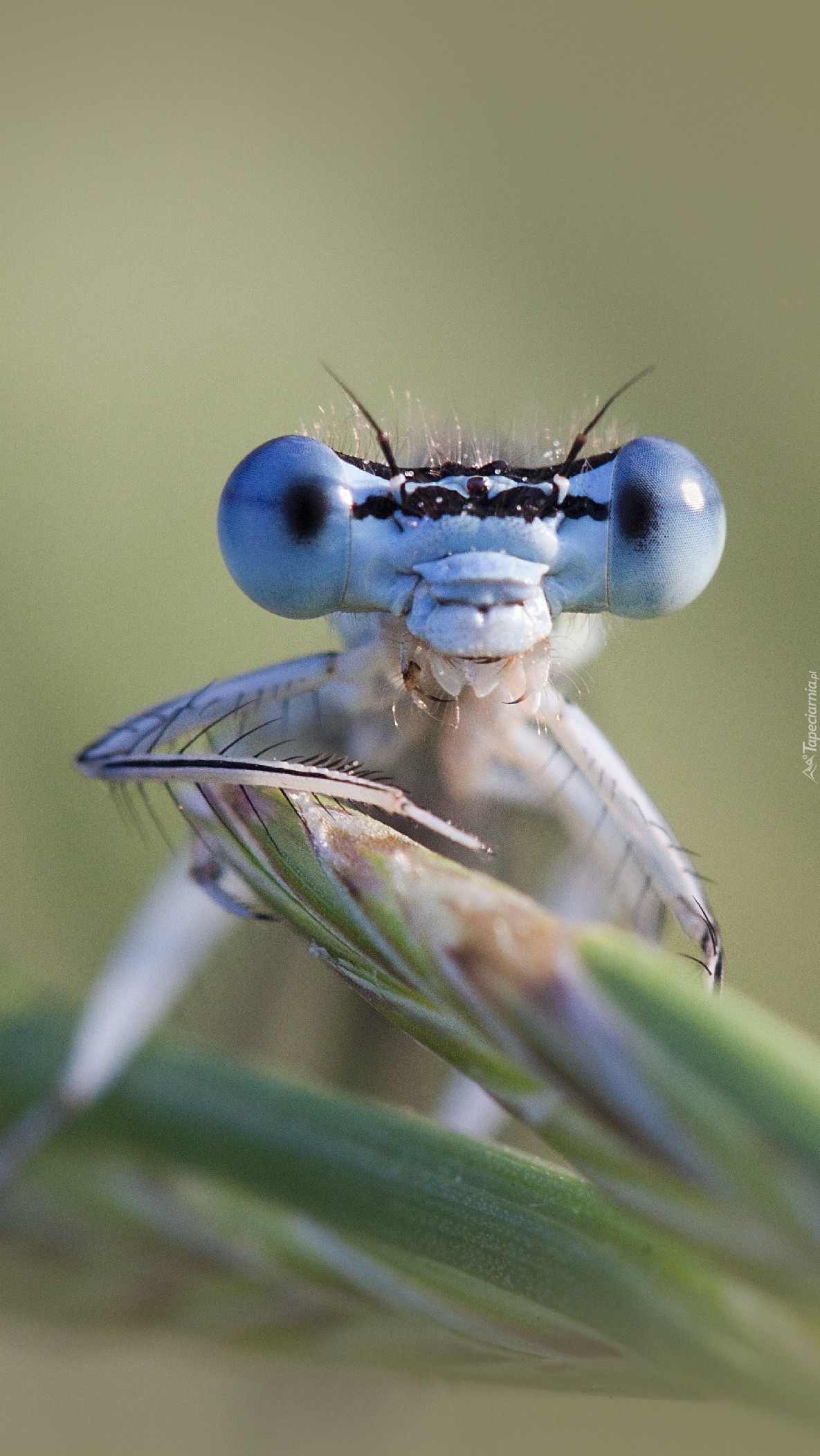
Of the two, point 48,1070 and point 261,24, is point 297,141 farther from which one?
point 48,1070

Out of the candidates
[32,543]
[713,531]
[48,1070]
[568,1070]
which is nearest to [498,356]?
[32,543]

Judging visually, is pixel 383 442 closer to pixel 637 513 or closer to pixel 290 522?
pixel 290 522

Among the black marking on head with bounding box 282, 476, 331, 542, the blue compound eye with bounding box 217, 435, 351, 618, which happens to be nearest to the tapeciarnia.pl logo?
the blue compound eye with bounding box 217, 435, 351, 618

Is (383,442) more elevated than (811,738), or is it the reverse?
(383,442)

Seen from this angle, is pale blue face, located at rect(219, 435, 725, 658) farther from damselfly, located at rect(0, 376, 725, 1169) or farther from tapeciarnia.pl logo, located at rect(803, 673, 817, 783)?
tapeciarnia.pl logo, located at rect(803, 673, 817, 783)

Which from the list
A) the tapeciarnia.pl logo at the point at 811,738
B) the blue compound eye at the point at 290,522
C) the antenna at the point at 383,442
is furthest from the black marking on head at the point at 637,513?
the tapeciarnia.pl logo at the point at 811,738

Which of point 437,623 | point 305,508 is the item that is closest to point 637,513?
point 437,623
